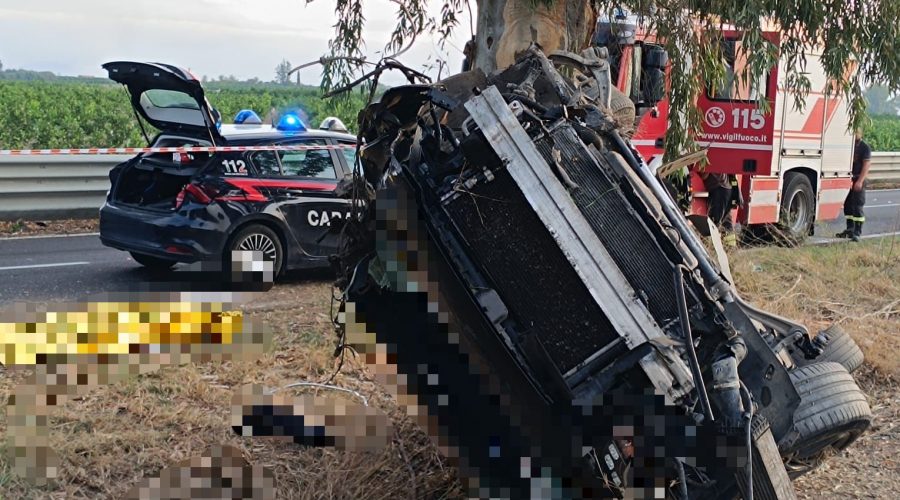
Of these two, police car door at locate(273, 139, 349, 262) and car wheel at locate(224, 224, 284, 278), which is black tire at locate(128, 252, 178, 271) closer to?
car wheel at locate(224, 224, 284, 278)

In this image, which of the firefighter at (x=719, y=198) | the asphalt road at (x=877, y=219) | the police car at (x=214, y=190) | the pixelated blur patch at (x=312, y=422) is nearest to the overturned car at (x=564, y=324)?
the pixelated blur patch at (x=312, y=422)

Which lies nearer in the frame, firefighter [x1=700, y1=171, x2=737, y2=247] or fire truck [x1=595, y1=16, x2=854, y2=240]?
fire truck [x1=595, y1=16, x2=854, y2=240]

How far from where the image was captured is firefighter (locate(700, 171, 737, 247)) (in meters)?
12.3

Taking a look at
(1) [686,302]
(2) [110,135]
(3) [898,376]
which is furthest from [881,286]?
(2) [110,135]

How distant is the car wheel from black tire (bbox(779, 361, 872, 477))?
227 inches

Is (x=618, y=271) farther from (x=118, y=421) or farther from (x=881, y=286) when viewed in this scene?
(x=881, y=286)

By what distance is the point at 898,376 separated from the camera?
21.1 ft

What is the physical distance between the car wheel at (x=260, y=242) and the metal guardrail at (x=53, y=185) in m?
4.87

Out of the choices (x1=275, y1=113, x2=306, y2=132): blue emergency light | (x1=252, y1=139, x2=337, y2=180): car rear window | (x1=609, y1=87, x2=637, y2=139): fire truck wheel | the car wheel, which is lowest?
the car wheel

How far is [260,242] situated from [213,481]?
19.0 ft

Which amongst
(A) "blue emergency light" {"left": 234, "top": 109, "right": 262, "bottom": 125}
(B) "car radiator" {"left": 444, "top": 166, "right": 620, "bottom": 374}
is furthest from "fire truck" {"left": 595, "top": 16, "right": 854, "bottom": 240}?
(B) "car radiator" {"left": 444, "top": 166, "right": 620, "bottom": 374}

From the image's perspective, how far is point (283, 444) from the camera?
15.2 feet

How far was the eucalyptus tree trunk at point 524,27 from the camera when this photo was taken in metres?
6.21

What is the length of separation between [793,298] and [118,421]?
18.6 feet
